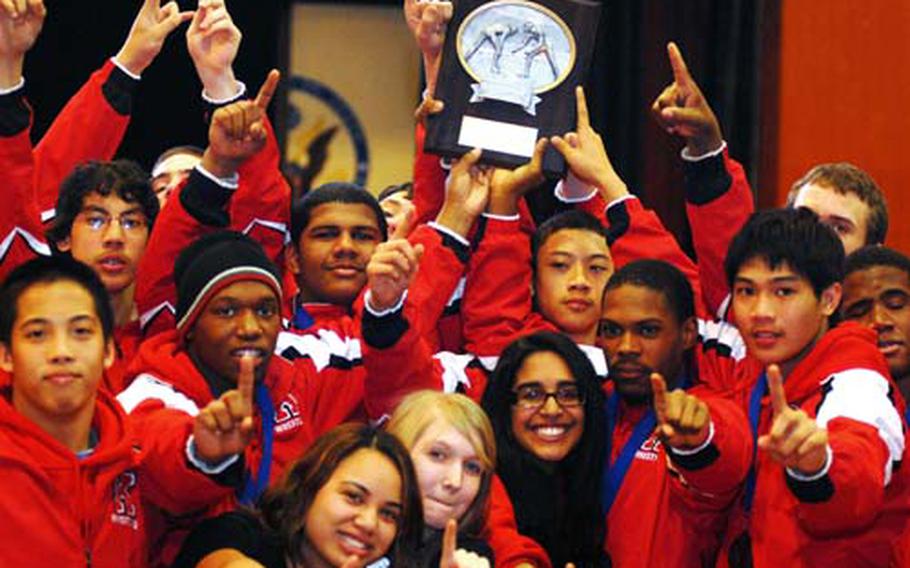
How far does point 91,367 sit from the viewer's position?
4.33 meters

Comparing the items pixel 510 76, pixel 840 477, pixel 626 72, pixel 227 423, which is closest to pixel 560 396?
pixel 510 76

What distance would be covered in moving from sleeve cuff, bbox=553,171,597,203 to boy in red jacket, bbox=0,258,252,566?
184 centimetres

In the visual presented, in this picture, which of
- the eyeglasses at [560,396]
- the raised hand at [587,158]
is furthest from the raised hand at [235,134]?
the eyeglasses at [560,396]

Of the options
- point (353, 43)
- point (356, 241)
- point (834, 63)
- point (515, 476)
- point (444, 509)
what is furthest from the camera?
point (353, 43)

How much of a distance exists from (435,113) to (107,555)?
5.10 feet

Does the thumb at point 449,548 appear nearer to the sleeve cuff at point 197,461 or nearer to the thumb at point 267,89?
the sleeve cuff at point 197,461

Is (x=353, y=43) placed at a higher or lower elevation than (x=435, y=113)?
higher

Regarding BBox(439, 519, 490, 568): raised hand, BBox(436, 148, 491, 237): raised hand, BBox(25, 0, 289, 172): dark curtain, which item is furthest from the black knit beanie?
BBox(25, 0, 289, 172): dark curtain

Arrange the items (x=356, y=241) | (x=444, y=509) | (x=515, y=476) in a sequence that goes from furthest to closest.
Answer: (x=356, y=241)
(x=515, y=476)
(x=444, y=509)

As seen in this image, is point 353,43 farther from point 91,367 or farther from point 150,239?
point 91,367

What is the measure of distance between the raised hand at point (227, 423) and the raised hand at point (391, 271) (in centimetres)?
60

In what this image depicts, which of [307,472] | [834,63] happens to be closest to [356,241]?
[307,472]

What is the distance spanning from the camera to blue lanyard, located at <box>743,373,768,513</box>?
4762mm

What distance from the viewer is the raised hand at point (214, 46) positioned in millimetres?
5441
